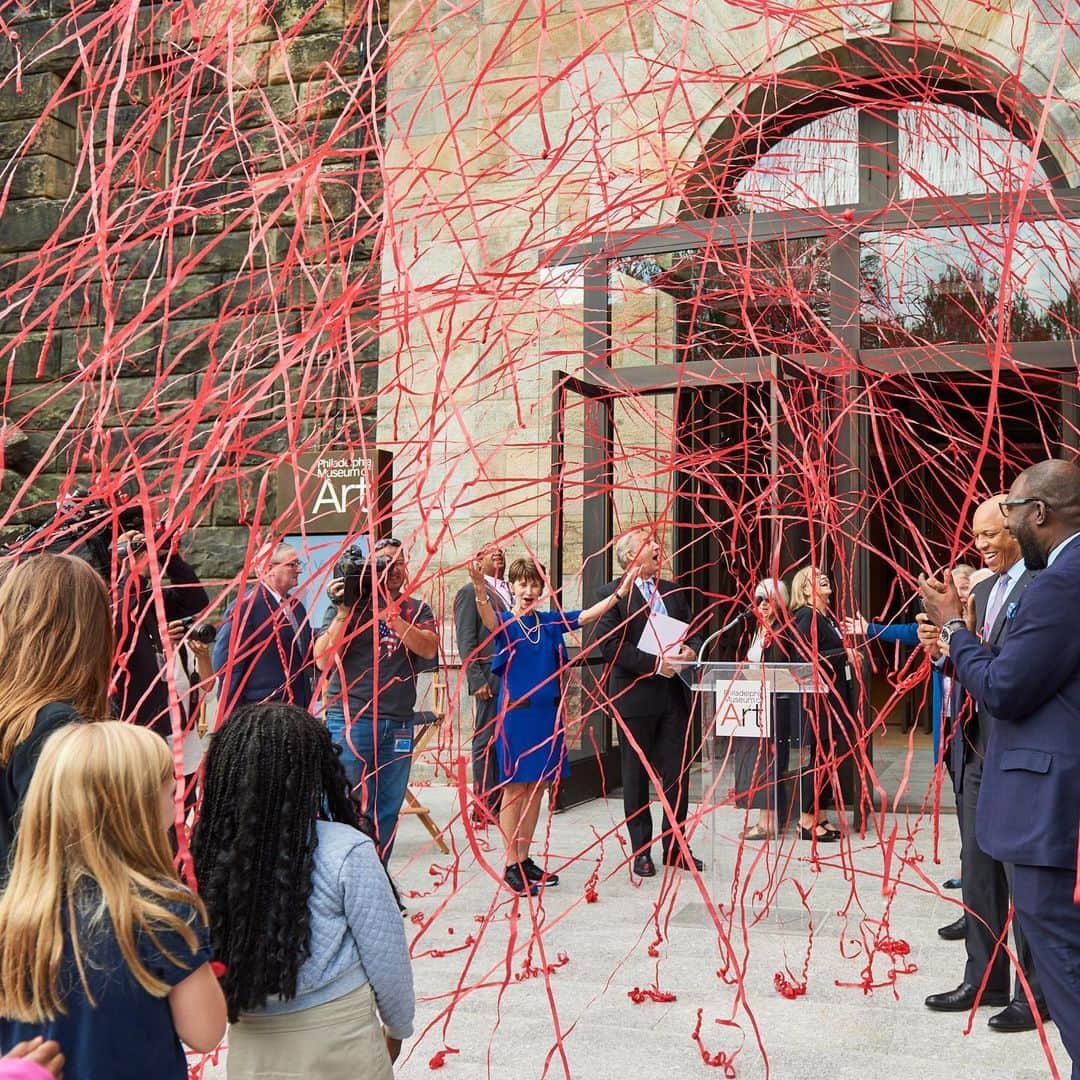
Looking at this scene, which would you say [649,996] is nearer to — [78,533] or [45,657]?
[78,533]

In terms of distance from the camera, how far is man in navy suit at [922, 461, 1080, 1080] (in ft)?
8.00

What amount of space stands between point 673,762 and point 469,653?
1.02 meters

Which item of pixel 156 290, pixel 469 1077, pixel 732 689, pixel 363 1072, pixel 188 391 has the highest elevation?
pixel 156 290

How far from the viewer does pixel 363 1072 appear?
1.94 m

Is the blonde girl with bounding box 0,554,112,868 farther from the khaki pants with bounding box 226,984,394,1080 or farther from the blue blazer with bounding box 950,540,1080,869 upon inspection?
the blue blazer with bounding box 950,540,1080,869

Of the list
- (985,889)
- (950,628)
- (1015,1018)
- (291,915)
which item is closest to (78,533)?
(291,915)

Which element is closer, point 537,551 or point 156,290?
point 537,551

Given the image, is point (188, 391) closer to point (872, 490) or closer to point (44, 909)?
point (872, 490)

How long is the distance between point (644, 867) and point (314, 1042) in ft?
12.1

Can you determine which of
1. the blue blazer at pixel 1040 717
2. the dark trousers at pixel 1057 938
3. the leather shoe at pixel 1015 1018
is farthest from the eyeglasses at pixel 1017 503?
the leather shoe at pixel 1015 1018

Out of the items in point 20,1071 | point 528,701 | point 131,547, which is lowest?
point 528,701

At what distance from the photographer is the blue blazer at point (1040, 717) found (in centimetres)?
246

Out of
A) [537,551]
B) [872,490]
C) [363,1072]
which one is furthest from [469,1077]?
[872,490]

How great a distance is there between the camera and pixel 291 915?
6.18 feet
